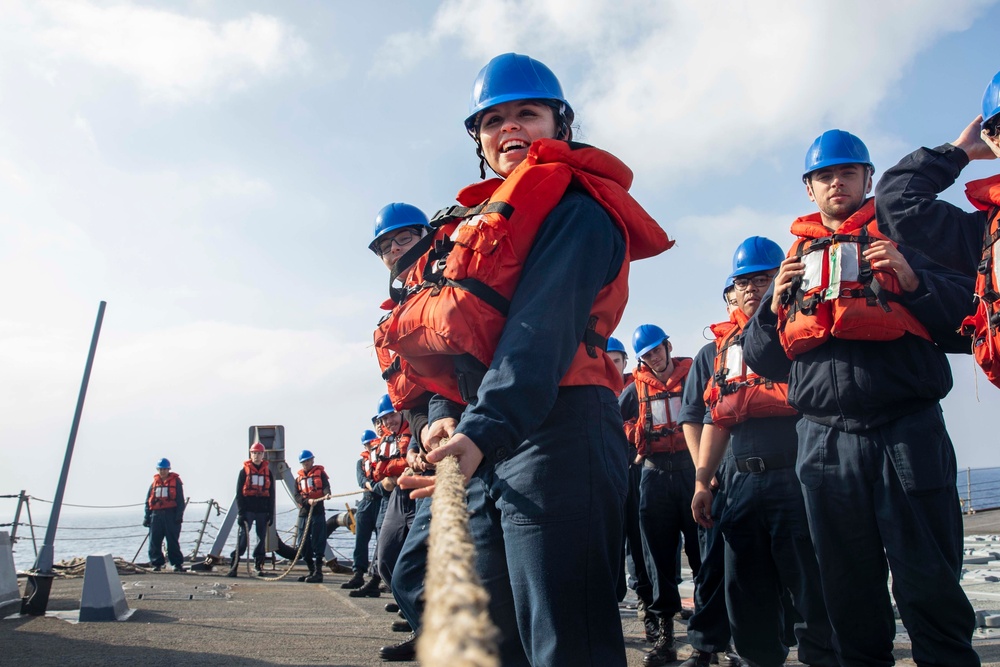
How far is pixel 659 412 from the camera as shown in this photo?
20.7ft

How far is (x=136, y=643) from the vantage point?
5.32 meters

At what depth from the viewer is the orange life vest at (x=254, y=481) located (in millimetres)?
15734

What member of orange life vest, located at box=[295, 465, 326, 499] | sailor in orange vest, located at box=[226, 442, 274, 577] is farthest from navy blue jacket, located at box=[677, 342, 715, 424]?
orange life vest, located at box=[295, 465, 326, 499]

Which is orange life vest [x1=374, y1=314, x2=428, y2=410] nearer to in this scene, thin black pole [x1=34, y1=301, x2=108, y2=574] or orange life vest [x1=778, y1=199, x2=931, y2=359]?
orange life vest [x1=778, y1=199, x2=931, y2=359]

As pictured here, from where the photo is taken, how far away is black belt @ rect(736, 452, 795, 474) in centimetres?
423

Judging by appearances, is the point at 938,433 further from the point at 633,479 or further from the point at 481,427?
the point at 633,479

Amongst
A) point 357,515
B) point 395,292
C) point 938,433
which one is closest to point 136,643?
point 395,292

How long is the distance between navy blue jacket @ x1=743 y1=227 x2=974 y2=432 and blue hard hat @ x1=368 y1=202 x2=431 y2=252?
2733 millimetres

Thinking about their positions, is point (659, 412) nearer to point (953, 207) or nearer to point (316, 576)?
point (953, 207)

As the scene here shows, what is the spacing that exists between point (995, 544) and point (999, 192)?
10087 mm

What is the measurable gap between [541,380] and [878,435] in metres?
1.93

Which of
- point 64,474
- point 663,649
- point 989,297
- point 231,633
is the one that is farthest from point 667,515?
point 64,474

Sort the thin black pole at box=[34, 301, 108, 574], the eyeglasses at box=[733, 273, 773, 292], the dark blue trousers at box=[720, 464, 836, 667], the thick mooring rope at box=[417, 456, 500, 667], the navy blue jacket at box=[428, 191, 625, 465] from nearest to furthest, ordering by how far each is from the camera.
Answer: the thick mooring rope at box=[417, 456, 500, 667] → the navy blue jacket at box=[428, 191, 625, 465] → the dark blue trousers at box=[720, 464, 836, 667] → the eyeglasses at box=[733, 273, 773, 292] → the thin black pole at box=[34, 301, 108, 574]

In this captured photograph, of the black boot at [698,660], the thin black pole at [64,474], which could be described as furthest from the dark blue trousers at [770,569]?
the thin black pole at [64,474]
